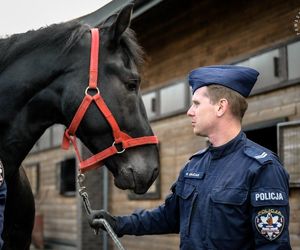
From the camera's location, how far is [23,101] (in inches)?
111

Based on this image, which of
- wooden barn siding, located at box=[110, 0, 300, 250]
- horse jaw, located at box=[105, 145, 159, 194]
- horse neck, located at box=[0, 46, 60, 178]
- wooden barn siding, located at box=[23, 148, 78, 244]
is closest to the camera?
horse jaw, located at box=[105, 145, 159, 194]

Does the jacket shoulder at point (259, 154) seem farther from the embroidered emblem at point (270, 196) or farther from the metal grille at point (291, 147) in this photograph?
the metal grille at point (291, 147)

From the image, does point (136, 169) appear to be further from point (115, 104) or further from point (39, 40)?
point (39, 40)

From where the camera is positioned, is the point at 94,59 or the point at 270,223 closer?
the point at 270,223

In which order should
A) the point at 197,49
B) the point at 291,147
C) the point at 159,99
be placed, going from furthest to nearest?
1. the point at 159,99
2. the point at 197,49
3. the point at 291,147

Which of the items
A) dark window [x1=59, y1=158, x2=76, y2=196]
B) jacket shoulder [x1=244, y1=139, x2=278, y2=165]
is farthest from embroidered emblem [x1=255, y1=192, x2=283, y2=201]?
dark window [x1=59, y1=158, x2=76, y2=196]

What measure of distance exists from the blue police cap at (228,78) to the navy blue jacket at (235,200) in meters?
0.22

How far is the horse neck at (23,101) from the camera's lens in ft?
9.21

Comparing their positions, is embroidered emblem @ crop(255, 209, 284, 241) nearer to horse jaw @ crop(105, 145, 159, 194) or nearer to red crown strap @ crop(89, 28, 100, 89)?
horse jaw @ crop(105, 145, 159, 194)

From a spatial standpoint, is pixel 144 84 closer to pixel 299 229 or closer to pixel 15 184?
pixel 299 229

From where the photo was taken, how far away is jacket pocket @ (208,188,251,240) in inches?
83.7

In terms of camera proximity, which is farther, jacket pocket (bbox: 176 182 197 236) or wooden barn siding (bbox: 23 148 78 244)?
wooden barn siding (bbox: 23 148 78 244)

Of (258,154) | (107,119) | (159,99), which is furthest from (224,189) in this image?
(159,99)

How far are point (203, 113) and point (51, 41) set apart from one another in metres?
1.01
